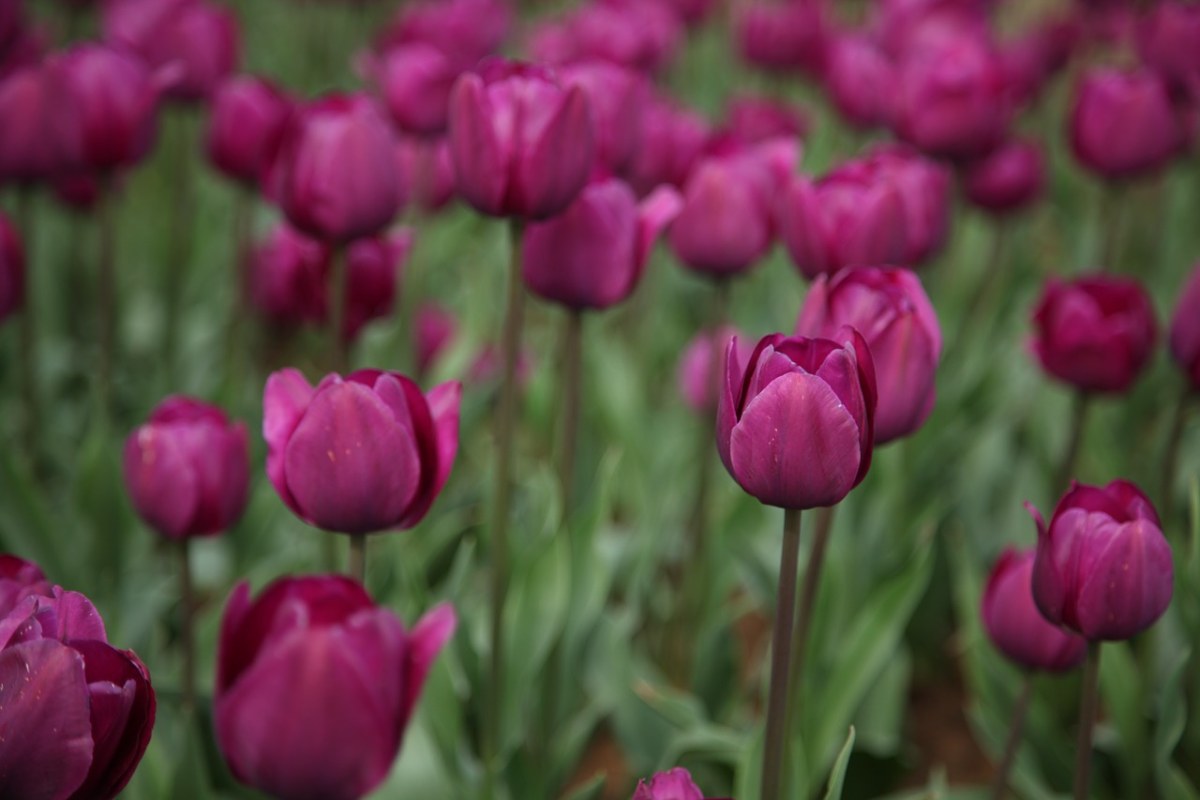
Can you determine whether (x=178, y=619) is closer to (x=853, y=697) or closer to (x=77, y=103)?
(x=77, y=103)

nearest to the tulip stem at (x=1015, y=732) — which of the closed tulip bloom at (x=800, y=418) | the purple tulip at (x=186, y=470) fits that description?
the closed tulip bloom at (x=800, y=418)

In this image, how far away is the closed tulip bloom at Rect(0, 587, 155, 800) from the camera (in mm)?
537

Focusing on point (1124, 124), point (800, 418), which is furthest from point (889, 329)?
point (1124, 124)

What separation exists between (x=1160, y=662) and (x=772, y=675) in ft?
2.81

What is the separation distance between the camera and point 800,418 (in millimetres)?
670

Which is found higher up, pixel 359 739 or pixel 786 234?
pixel 786 234

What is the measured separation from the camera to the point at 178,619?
1464 mm

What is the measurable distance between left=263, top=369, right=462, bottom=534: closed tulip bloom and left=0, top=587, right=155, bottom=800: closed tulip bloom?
0.19 meters

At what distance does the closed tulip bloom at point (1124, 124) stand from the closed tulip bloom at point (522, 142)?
42.1 inches

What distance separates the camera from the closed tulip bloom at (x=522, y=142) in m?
0.91

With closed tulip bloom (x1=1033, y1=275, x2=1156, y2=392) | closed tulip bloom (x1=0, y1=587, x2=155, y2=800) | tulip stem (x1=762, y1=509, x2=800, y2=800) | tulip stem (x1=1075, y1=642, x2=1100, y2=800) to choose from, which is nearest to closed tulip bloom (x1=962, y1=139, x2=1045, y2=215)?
closed tulip bloom (x1=1033, y1=275, x2=1156, y2=392)

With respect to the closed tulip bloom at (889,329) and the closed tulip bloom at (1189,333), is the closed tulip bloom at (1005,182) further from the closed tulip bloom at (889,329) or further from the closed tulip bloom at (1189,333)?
the closed tulip bloom at (889,329)

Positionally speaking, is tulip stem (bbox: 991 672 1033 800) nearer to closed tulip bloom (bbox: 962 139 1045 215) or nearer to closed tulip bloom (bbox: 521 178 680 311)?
closed tulip bloom (bbox: 521 178 680 311)

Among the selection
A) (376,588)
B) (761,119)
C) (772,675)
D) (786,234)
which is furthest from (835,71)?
(772,675)
